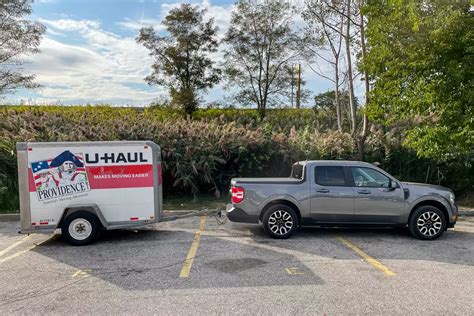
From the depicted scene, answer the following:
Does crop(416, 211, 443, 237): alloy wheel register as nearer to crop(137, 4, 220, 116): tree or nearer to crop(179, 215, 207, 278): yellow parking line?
crop(179, 215, 207, 278): yellow parking line

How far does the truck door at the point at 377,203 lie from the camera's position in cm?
773

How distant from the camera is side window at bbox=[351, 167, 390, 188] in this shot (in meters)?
7.85

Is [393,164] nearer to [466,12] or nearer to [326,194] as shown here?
[466,12]

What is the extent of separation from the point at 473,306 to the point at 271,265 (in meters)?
2.75

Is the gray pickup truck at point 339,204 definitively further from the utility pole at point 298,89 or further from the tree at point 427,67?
the utility pole at point 298,89

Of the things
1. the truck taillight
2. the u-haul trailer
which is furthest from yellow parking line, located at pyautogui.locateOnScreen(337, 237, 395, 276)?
the u-haul trailer

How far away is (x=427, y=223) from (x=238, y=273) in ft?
14.7

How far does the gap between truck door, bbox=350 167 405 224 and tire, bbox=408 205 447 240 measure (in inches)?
13.3

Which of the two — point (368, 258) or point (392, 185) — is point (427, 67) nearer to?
point (392, 185)

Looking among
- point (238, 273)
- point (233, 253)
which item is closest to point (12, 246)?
point (233, 253)

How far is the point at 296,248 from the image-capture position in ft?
23.0

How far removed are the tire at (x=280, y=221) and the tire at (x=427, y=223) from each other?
8.20 feet

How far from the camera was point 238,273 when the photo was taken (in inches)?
224

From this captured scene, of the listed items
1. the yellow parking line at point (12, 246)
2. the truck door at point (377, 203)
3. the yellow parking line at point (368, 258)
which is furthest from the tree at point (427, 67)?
the yellow parking line at point (12, 246)
